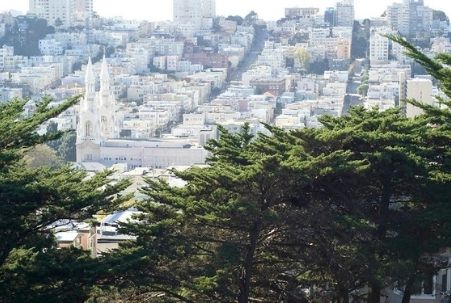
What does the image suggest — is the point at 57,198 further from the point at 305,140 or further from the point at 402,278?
the point at 402,278

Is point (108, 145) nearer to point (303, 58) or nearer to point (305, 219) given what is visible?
point (303, 58)

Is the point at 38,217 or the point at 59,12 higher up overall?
the point at 59,12

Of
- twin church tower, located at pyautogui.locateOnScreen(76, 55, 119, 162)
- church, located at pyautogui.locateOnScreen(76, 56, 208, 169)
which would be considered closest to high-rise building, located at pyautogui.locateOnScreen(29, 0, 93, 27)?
twin church tower, located at pyautogui.locateOnScreen(76, 55, 119, 162)

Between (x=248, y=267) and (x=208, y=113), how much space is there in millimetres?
50205

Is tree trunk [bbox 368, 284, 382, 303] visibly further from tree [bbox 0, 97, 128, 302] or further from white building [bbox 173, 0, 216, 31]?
white building [bbox 173, 0, 216, 31]

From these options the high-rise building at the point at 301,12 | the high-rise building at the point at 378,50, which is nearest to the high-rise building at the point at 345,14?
the high-rise building at the point at 301,12

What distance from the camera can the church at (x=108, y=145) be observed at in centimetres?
4538

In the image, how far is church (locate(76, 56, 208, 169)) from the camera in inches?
1786

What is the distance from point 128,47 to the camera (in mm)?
81812

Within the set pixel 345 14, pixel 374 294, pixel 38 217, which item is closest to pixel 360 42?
pixel 345 14

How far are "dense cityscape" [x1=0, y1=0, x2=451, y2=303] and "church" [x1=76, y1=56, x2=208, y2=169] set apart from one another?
8 cm

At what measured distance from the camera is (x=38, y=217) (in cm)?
813

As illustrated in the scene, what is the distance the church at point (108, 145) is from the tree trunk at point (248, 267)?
35.6 m

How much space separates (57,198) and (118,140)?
39506 millimetres
